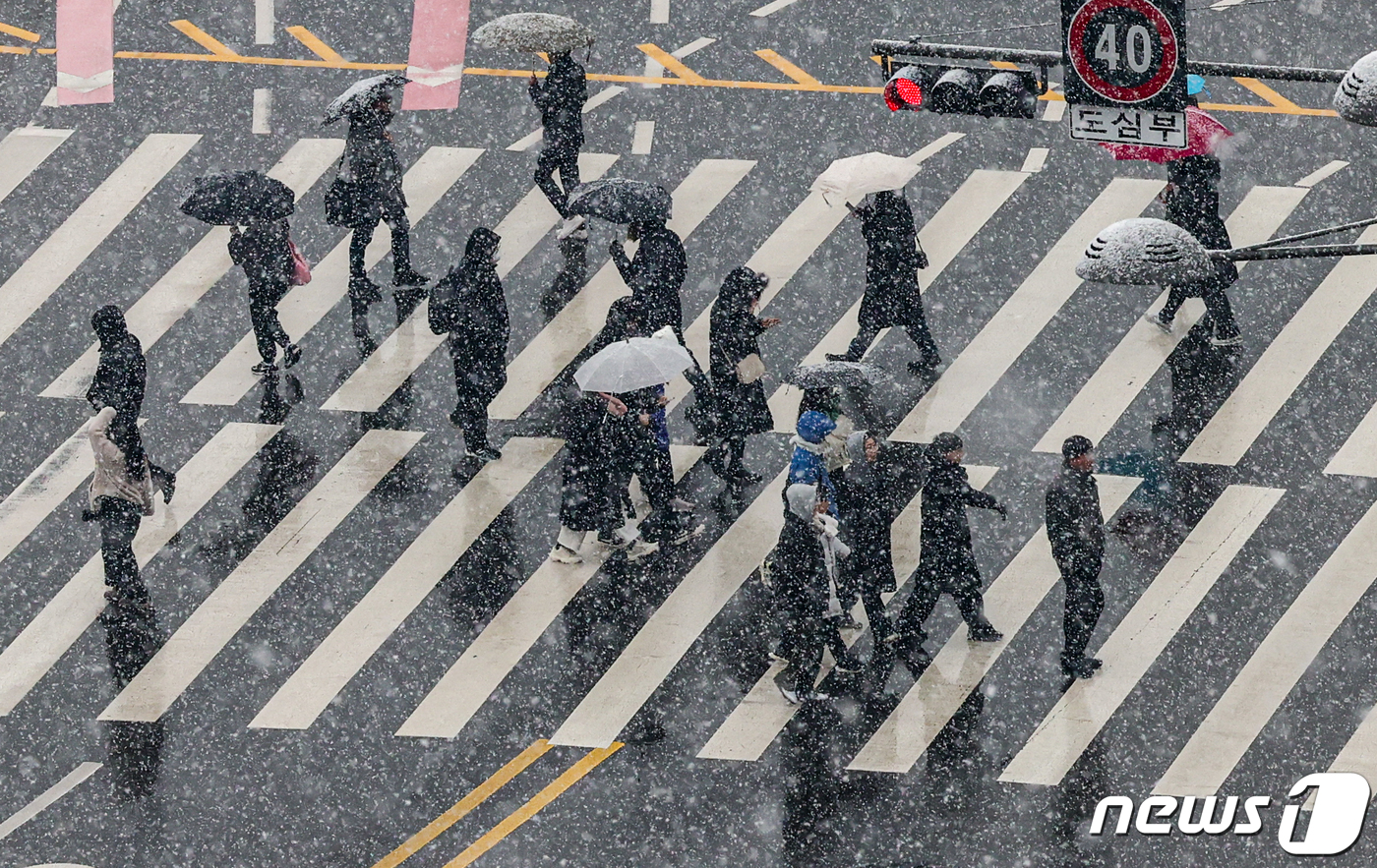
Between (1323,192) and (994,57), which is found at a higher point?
(994,57)

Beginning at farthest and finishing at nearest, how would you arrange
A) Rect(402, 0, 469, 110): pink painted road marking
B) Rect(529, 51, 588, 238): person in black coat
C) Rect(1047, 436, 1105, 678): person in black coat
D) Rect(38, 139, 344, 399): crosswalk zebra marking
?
Rect(402, 0, 469, 110): pink painted road marking < Rect(529, 51, 588, 238): person in black coat < Rect(38, 139, 344, 399): crosswalk zebra marking < Rect(1047, 436, 1105, 678): person in black coat

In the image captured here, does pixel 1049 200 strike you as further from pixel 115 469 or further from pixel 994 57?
pixel 115 469

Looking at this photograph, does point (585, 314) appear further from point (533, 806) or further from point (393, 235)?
point (533, 806)

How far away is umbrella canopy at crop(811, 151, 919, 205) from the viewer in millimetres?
16766

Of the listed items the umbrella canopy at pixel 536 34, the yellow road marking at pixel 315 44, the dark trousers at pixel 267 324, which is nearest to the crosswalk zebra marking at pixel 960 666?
the umbrella canopy at pixel 536 34

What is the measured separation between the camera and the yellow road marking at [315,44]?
21047 mm

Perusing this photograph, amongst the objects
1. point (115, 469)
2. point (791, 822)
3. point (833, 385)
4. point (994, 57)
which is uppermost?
point (994, 57)

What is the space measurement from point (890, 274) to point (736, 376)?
5.60ft

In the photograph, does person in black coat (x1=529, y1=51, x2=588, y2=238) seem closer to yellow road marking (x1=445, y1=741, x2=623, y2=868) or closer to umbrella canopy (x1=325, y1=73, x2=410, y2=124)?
umbrella canopy (x1=325, y1=73, x2=410, y2=124)

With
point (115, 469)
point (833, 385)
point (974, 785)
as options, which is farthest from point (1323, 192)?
point (115, 469)

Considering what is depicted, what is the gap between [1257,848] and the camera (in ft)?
44.3

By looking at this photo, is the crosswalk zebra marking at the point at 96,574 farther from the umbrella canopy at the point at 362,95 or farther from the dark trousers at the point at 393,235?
the umbrella canopy at the point at 362,95

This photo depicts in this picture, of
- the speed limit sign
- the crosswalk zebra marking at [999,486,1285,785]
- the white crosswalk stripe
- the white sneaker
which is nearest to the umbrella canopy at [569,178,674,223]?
the white sneaker

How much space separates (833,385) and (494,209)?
5.31 metres
